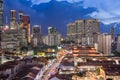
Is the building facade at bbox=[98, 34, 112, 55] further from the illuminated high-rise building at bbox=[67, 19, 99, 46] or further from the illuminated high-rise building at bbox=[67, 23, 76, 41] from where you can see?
the illuminated high-rise building at bbox=[67, 23, 76, 41]

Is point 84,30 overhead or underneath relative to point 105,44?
overhead

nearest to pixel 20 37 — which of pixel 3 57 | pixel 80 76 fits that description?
pixel 3 57

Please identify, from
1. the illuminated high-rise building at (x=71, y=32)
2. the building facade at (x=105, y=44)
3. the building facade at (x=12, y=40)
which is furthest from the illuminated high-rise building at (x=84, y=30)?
the building facade at (x=105, y=44)

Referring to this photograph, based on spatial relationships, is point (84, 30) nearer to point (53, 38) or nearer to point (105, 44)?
point (53, 38)

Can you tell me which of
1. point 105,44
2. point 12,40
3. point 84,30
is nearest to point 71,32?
point 84,30

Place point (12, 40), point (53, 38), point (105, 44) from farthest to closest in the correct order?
point (53, 38)
point (12, 40)
point (105, 44)

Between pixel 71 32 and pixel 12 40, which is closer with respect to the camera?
pixel 12 40

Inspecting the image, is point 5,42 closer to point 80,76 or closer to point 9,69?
point 9,69

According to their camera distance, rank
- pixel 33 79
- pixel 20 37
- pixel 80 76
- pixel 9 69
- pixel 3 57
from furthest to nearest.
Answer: pixel 20 37
pixel 3 57
pixel 9 69
pixel 33 79
pixel 80 76

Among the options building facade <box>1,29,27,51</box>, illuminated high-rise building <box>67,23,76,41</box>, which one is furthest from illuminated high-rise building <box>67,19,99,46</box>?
building facade <box>1,29,27,51</box>

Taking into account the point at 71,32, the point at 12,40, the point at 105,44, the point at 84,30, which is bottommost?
the point at 105,44

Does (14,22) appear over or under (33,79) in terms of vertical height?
over
